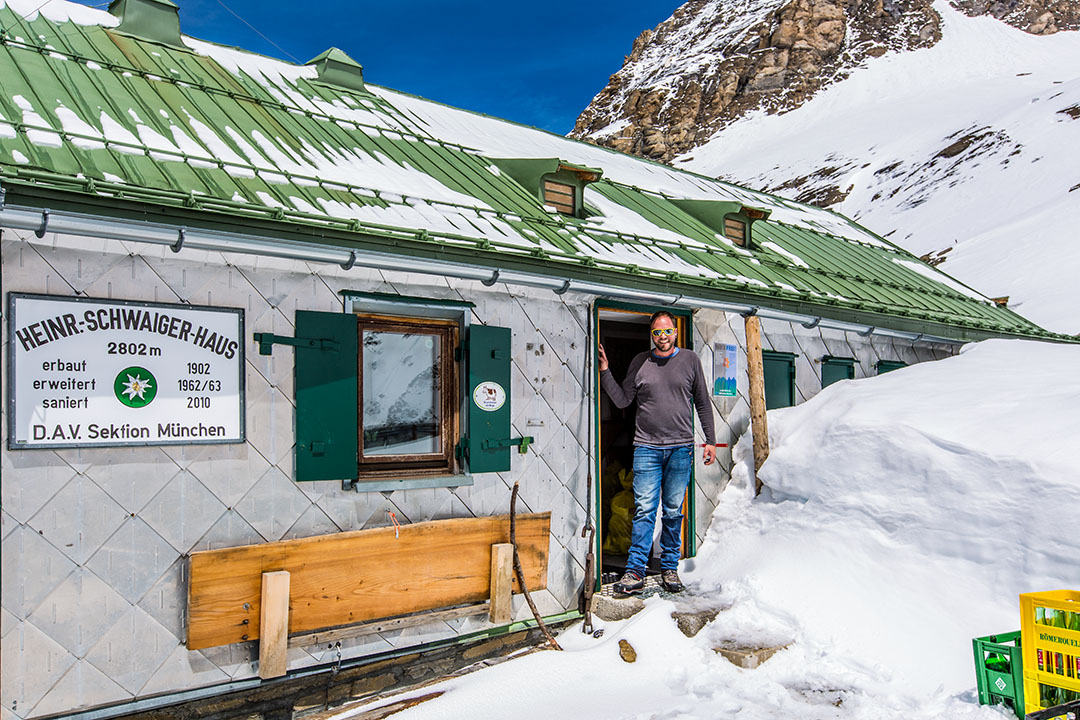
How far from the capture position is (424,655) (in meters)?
5.38

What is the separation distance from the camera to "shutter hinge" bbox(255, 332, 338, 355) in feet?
15.6

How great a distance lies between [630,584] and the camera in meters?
6.18

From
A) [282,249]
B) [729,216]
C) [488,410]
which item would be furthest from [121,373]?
[729,216]

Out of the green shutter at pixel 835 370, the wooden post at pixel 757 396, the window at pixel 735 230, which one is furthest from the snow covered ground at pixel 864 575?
the window at pixel 735 230

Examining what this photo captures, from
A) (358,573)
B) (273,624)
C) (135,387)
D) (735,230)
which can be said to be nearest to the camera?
(135,387)

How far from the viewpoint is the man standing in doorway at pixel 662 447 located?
6273mm

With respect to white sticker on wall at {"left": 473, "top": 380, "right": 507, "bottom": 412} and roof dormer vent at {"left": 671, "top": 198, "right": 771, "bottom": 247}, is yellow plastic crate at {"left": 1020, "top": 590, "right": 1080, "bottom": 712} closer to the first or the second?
white sticker on wall at {"left": 473, "top": 380, "right": 507, "bottom": 412}

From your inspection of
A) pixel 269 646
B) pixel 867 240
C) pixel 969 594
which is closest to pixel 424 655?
pixel 269 646

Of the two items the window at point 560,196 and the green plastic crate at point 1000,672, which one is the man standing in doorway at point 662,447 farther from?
the green plastic crate at point 1000,672

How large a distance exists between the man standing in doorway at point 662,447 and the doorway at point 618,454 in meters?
0.31

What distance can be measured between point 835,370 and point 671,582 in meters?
3.55

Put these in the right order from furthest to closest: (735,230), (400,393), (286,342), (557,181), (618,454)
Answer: (735,230)
(618,454)
(557,181)
(400,393)
(286,342)

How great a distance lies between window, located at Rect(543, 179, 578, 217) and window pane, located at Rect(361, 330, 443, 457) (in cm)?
223

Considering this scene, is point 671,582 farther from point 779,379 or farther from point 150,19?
point 150,19
